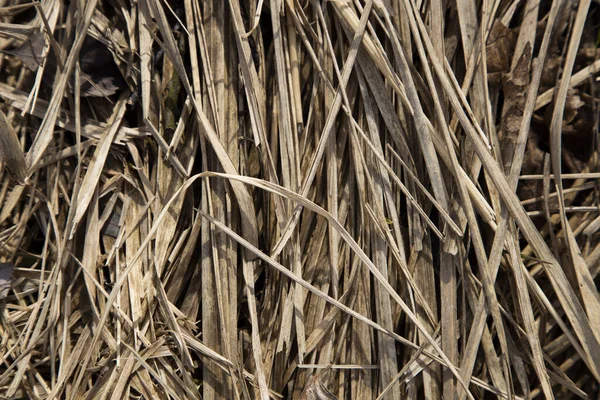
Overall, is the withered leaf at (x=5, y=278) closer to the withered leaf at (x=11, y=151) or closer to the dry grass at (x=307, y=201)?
the dry grass at (x=307, y=201)

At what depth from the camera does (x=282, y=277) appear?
1.16 m

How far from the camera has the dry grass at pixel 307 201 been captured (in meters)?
1.12

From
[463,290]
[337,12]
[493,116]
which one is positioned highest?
[337,12]

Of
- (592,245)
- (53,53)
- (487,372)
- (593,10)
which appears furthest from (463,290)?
(53,53)

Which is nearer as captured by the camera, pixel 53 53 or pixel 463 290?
pixel 463 290

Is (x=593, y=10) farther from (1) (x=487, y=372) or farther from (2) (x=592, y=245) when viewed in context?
(1) (x=487, y=372)

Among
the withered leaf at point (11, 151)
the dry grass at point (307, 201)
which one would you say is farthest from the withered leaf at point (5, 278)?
the withered leaf at point (11, 151)

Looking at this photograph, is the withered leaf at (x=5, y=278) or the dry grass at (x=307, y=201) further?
the withered leaf at (x=5, y=278)

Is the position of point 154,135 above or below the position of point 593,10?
below

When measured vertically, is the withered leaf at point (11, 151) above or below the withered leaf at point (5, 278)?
above

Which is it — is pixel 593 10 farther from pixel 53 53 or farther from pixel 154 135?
pixel 53 53

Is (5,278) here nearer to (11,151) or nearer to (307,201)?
(11,151)

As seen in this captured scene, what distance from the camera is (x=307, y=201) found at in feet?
3.56

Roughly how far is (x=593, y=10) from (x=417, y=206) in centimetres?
67
